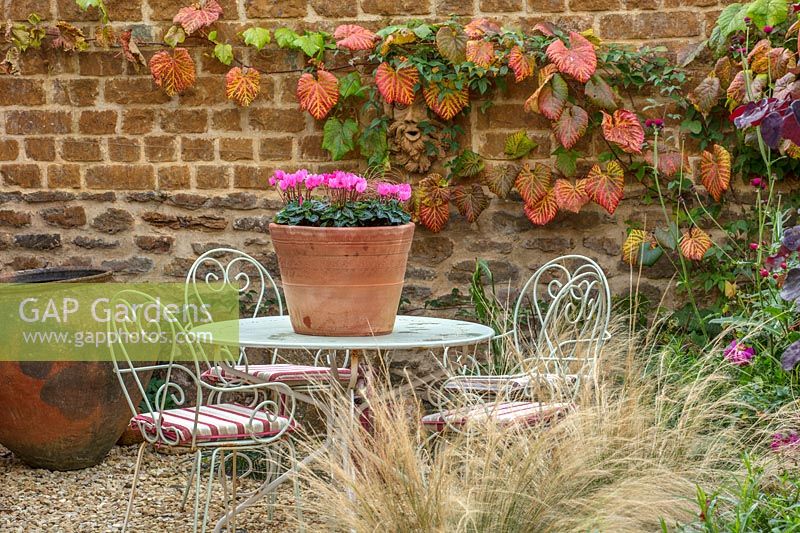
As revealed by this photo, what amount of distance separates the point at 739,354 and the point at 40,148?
Answer: 11.6 feet

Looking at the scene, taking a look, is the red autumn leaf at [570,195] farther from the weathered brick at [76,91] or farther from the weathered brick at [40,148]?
the weathered brick at [40,148]

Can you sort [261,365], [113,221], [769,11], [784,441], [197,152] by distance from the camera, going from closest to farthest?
[784,441]
[261,365]
[769,11]
[197,152]
[113,221]

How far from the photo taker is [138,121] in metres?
5.24

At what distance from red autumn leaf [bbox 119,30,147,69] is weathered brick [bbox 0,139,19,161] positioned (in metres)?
0.76

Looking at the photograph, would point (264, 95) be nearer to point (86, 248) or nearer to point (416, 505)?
point (86, 248)

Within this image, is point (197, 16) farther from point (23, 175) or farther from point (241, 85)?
point (23, 175)

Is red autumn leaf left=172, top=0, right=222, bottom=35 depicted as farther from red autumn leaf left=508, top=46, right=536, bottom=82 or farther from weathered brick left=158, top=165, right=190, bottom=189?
red autumn leaf left=508, top=46, right=536, bottom=82

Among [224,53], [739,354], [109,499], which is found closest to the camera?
[739,354]

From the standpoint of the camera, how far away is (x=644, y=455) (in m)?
3.05

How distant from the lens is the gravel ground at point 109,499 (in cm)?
390

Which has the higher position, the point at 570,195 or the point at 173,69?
the point at 173,69

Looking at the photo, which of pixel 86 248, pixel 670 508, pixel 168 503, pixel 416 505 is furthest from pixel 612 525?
pixel 86 248

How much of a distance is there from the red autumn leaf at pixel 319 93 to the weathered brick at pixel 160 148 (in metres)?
0.71

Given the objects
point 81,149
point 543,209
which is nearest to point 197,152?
point 81,149
